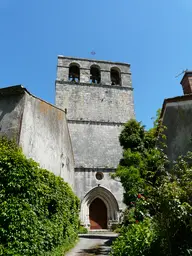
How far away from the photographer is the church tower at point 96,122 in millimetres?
16688

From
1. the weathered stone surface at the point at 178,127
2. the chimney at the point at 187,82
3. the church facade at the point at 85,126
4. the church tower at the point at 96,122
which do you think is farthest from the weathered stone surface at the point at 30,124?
the church tower at the point at 96,122

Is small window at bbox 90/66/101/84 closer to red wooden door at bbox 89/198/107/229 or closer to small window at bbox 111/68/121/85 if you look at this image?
small window at bbox 111/68/121/85

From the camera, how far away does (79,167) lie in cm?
1734

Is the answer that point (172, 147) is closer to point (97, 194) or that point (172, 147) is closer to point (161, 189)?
point (161, 189)

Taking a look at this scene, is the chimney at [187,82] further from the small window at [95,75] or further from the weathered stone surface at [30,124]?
the small window at [95,75]

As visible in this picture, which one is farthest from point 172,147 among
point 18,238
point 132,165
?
point 18,238

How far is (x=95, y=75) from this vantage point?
2369 centimetres

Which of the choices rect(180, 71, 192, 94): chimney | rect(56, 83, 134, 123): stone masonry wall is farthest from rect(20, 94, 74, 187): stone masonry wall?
rect(56, 83, 134, 123): stone masonry wall

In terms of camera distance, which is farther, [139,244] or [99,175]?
[99,175]

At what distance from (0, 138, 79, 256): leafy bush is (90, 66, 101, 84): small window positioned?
18181 mm

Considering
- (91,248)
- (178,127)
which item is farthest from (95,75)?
(91,248)

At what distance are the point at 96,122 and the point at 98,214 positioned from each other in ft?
27.1

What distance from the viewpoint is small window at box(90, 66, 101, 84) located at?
915 inches

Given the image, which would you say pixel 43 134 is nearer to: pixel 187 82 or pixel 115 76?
pixel 187 82
